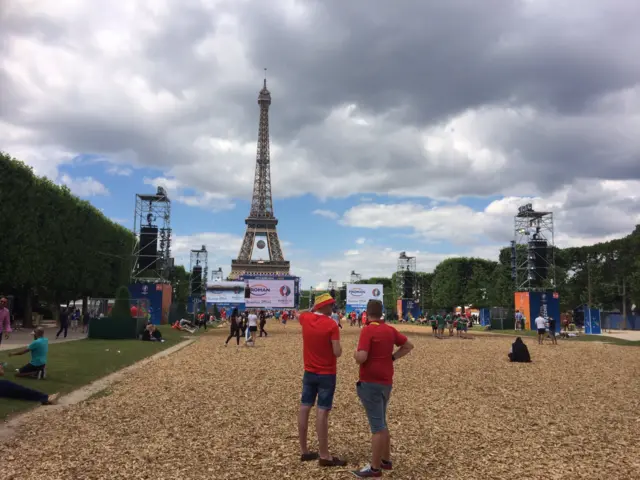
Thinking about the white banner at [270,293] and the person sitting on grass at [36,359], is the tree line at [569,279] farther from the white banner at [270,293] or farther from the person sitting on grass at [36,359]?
the person sitting on grass at [36,359]

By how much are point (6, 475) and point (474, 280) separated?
7120 centimetres

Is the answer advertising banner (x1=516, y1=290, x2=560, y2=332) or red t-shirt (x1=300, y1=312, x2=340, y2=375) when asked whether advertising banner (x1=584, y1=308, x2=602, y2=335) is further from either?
red t-shirt (x1=300, y1=312, x2=340, y2=375)

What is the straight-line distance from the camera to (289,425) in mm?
7887

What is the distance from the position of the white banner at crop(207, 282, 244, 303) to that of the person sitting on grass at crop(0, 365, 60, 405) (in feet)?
141

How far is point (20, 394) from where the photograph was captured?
9.18 m

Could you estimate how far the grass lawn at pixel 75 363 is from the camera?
10766mm

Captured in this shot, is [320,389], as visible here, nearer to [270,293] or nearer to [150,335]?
[150,335]

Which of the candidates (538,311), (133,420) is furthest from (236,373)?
(538,311)

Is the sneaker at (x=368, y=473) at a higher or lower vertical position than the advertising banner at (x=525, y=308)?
lower

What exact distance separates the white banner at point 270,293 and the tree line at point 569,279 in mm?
22667

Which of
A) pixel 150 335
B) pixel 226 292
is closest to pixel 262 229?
pixel 226 292

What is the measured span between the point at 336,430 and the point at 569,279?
6406 centimetres

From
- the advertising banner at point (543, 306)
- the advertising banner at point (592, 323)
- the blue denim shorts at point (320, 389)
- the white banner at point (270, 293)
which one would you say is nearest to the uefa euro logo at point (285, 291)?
the white banner at point (270, 293)

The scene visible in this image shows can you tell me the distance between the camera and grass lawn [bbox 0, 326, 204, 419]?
1077 centimetres
